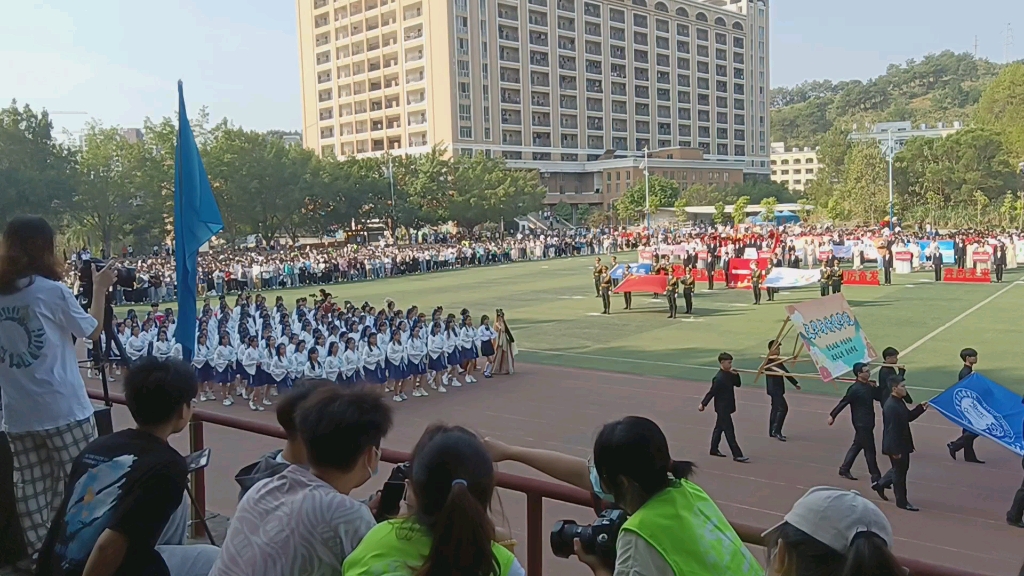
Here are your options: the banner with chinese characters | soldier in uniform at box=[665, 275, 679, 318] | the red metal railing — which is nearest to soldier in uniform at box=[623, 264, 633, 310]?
soldier in uniform at box=[665, 275, 679, 318]

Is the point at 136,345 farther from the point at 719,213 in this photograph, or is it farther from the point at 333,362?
the point at 719,213

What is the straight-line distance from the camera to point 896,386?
9195 mm

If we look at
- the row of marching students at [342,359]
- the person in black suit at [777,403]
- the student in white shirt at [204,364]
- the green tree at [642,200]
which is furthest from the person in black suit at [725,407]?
the green tree at [642,200]

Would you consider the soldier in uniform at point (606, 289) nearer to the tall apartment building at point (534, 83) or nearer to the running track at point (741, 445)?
the running track at point (741, 445)

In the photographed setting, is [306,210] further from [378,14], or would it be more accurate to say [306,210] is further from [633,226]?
[378,14]

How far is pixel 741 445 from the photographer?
11375mm

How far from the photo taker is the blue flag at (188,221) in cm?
593

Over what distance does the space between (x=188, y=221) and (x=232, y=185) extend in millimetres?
43323

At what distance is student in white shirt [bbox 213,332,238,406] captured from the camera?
48.8ft

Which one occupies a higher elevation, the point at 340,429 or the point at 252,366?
the point at 340,429

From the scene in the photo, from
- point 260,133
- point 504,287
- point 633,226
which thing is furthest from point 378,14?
point 504,287

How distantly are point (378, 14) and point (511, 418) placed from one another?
3098 inches

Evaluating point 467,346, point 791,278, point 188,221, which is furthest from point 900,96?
point 188,221

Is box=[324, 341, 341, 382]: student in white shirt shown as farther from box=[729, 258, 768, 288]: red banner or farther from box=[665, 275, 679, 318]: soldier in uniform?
box=[729, 258, 768, 288]: red banner
